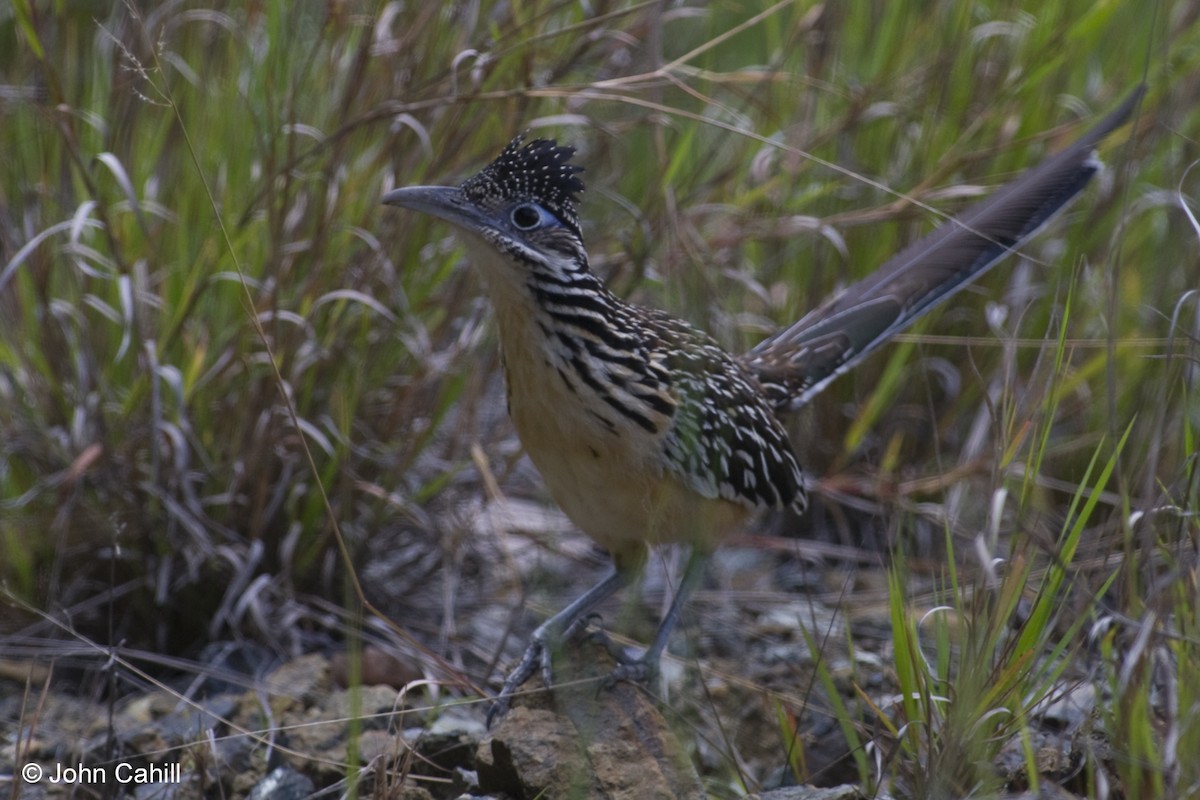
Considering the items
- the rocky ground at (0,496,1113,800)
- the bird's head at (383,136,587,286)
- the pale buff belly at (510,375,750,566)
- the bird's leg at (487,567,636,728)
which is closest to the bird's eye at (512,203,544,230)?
the bird's head at (383,136,587,286)

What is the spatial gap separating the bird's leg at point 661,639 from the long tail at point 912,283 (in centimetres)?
78

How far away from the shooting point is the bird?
341cm

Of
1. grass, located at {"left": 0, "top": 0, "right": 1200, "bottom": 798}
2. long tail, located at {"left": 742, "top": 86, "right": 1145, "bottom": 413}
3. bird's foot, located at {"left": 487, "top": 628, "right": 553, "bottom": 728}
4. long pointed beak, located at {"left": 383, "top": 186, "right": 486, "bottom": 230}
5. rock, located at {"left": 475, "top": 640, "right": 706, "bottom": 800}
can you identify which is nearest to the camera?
rock, located at {"left": 475, "top": 640, "right": 706, "bottom": 800}

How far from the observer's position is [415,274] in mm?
4547

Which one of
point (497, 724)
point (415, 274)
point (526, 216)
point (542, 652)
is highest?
point (526, 216)

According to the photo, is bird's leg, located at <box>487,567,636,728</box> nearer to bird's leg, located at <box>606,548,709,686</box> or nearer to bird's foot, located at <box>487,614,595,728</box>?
bird's foot, located at <box>487,614,595,728</box>

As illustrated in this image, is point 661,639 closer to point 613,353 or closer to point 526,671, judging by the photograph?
point 526,671

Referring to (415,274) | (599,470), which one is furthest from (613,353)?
(415,274)

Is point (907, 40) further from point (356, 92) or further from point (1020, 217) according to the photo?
point (356, 92)

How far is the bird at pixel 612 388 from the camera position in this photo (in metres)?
3.41

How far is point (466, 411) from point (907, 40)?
2.40 m

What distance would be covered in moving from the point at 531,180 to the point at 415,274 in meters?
1.20

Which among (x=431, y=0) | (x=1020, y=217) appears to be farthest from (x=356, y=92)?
(x=1020, y=217)

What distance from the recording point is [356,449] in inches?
171
